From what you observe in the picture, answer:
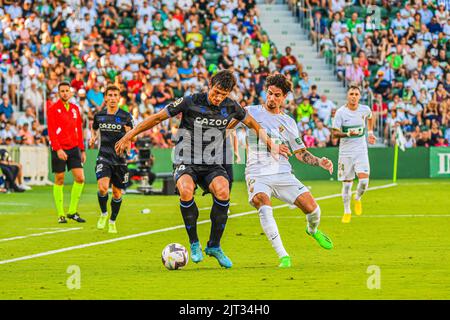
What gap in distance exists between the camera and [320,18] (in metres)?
42.3

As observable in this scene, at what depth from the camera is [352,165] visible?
2112 centimetres

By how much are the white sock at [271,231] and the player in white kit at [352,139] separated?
7.82 m

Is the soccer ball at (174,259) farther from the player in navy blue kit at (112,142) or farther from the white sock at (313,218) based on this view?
the player in navy blue kit at (112,142)

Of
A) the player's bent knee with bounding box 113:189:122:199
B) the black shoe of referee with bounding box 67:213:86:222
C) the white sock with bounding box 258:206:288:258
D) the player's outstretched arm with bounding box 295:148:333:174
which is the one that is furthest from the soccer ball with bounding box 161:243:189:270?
the black shoe of referee with bounding box 67:213:86:222

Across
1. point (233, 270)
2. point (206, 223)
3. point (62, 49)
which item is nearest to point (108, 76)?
point (62, 49)

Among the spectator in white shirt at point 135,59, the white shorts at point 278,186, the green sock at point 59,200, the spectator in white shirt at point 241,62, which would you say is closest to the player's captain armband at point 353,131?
the green sock at point 59,200

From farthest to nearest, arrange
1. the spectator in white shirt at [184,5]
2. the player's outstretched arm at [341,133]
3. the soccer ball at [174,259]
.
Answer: the spectator in white shirt at [184,5] < the player's outstretched arm at [341,133] < the soccer ball at [174,259]

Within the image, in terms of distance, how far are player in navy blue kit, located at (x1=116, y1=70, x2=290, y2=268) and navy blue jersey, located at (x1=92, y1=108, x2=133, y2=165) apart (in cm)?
517

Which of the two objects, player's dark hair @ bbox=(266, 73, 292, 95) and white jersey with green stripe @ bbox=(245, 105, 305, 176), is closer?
player's dark hair @ bbox=(266, 73, 292, 95)

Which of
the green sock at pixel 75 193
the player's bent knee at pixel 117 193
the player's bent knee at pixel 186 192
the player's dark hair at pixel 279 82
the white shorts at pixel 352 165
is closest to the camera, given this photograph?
the player's bent knee at pixel 186 192

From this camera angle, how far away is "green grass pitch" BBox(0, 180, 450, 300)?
1057 cm

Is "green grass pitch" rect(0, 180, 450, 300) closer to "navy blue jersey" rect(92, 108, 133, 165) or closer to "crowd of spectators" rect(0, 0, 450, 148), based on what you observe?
"navy blue jersey" rect(92, 108, 133, 165)

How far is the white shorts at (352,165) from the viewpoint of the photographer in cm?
2103
